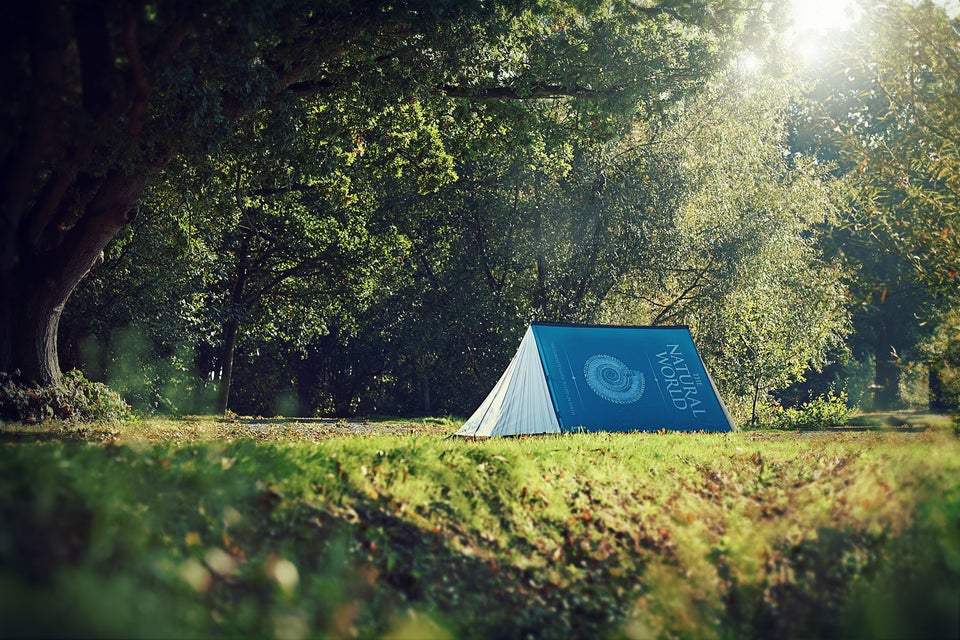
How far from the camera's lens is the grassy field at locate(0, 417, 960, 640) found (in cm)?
445

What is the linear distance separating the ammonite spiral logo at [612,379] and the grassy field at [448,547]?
24.0ft

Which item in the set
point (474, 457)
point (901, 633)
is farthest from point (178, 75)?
point (901, 633)

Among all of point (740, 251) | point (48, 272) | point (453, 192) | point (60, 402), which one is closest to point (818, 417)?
point (740, 251)

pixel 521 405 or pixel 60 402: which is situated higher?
pixel 60 402

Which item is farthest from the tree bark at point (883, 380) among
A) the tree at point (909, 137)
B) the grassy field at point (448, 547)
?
the grassy field at point (448, 547)

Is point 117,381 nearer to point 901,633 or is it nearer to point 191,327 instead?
point 191,327

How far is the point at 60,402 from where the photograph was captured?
14164mm

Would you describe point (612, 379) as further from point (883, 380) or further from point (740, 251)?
point (883, 380)

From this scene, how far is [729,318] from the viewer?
91.0 ft

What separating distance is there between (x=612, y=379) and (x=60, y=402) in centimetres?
999

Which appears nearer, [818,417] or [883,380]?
[818,417]

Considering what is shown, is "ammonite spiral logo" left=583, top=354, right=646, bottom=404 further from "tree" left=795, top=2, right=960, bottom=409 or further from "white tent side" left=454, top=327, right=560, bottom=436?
"tree" left=795, top=2, right=960, bottom=409

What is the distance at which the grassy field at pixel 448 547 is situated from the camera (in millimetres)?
4453

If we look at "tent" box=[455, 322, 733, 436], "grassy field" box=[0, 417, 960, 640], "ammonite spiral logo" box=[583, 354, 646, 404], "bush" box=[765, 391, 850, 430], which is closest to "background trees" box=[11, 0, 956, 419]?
"grassy field" box=[0, 417, 960, 640]
